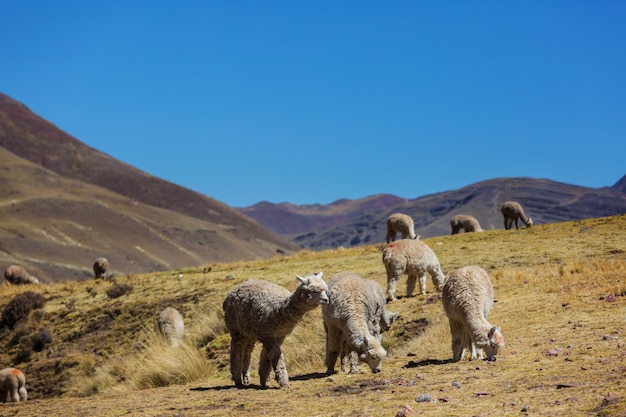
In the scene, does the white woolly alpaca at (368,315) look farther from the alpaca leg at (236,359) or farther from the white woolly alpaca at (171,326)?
the white woolly alpaca at (171,326)

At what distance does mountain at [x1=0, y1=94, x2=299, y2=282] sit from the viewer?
119 meters

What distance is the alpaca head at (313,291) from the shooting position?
1205 centimetres

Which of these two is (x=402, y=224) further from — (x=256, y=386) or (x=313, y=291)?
(x=313, y=291)

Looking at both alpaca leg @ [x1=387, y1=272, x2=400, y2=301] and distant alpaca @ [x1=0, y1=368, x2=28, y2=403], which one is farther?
alpaca leg @ [x1=387, y1=272, x2=400, y2=301]

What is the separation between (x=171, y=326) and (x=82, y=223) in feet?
396

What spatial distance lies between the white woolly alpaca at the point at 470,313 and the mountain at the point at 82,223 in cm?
9011

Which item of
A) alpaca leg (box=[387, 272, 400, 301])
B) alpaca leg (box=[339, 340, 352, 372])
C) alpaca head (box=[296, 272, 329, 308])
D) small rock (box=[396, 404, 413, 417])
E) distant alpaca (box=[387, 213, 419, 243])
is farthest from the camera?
distant alpaca (box=[387, 213, 419, 243])

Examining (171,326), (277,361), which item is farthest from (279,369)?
(171,326)

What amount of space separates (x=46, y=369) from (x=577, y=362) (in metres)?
20.7

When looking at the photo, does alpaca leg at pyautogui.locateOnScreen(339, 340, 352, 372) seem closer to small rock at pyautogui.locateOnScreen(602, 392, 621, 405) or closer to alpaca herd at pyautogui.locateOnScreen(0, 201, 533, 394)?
alpaca herd at pyautogui.locateOnScreen(0, 201, 533, 394)

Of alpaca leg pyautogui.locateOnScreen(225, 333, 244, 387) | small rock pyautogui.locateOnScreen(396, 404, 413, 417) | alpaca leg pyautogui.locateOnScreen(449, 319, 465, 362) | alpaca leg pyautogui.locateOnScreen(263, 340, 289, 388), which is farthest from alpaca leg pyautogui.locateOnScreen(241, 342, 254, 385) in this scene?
small rock pyautogui.locateOnScreen(396, 404, 413, 417)

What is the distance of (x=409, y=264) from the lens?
68.2ft

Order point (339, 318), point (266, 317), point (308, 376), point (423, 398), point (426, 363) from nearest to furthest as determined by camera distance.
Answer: point (423, 398)
point (266, 317)
point (426, 363)
point (339, 318)
point (308, 376)

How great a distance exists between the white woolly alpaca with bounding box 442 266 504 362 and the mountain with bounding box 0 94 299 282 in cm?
9011
